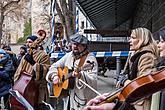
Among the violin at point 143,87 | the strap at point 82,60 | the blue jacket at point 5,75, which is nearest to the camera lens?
the violin at point 143,87

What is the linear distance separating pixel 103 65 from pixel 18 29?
70.3 m

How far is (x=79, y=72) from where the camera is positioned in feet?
15.4

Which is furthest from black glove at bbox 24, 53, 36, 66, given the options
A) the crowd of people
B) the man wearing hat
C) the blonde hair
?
the blonde hair

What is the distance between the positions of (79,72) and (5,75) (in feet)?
11.3

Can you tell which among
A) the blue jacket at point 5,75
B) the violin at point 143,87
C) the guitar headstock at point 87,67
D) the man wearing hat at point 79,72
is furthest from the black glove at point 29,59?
the violin at point 143,87

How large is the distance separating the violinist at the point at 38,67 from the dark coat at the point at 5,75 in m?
2.00

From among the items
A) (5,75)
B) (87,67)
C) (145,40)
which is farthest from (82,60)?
(5,75)

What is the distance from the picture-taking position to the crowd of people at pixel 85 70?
2.60 meters

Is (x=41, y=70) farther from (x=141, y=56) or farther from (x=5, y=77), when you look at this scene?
(x=5, y=77)

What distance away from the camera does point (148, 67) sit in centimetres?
379

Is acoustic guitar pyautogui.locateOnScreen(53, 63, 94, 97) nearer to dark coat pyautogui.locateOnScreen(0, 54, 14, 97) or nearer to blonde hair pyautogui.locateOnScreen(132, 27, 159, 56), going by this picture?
blonde hair pyautogui.locateOnScreen(132, 27, 159, 56)

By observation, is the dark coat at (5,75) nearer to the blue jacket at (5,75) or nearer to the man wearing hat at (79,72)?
the blue jacket at (5,75)

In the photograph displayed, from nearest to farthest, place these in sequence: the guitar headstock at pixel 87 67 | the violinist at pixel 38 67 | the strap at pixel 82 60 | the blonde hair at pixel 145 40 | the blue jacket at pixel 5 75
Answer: the blonde hair at pixel 145 40 < the guitar headstock at pixel 87 67 < the strap at pixel 82 60 < the violinist at pixel 38 67 < the blue jacket at pixel 5 75

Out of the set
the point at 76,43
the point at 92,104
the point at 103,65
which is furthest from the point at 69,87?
the point at 103,65
